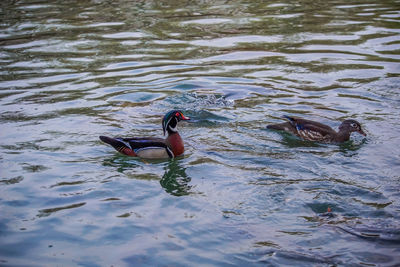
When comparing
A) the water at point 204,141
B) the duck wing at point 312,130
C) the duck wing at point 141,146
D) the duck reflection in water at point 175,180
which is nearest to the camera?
the water at point 204,141

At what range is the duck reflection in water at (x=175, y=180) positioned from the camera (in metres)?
8.58

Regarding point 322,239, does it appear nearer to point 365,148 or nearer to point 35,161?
point 365,148

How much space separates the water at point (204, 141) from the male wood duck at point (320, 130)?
0.19 meters

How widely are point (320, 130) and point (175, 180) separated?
307 centimetres

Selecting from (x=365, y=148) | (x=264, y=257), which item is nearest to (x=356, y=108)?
(x=365, y=148)

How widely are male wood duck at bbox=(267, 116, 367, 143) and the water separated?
187 mm

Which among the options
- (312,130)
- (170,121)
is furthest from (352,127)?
(170,121)

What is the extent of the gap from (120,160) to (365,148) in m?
4.56

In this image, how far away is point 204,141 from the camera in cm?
1057

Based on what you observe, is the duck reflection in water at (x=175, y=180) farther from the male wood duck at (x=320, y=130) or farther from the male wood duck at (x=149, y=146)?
the male wood duck at (x=320, y=130)

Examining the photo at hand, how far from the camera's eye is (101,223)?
750cm

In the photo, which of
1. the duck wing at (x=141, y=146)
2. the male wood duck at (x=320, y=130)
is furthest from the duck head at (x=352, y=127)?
the duck wing at (x=141, y=146)

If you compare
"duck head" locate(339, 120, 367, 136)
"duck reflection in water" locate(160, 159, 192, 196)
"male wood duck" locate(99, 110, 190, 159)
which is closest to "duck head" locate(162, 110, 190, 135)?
"male wood duck" locate(99, 110, 190, 159)

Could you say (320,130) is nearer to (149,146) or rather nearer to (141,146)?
(149,146)
